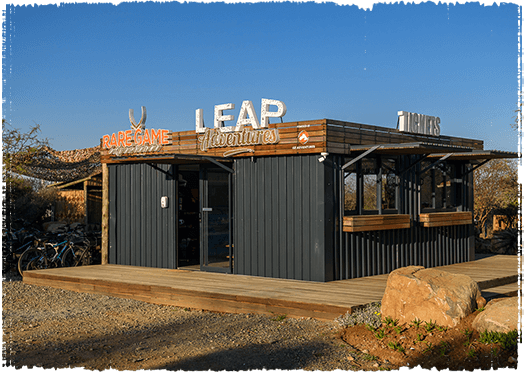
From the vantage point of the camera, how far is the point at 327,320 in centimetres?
718

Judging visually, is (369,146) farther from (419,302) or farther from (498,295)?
(419,302)

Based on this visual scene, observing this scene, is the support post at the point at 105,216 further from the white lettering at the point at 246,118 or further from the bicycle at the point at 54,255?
the white lettering at the point at 246,118

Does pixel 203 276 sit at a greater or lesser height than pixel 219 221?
lesser

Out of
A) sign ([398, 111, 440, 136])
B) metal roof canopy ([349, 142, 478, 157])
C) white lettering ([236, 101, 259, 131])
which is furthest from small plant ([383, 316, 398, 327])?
sign ([398, 111, 440, 136])

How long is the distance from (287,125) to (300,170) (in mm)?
755

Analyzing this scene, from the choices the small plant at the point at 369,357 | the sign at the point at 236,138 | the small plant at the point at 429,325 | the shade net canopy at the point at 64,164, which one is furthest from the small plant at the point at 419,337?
the shade net canopy at the point at 64,164

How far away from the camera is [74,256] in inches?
482

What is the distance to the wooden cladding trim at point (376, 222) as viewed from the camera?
31.3 feet

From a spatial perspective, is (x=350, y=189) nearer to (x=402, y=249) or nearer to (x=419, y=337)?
(x=402, y=249)

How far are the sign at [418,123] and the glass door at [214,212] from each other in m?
3.32

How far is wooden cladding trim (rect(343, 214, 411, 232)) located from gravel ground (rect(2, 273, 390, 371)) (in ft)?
8.21

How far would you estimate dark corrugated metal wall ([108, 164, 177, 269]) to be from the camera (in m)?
11.3

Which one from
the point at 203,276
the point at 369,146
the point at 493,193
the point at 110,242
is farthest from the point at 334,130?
the point at 493,193

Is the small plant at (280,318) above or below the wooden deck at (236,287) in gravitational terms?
below
